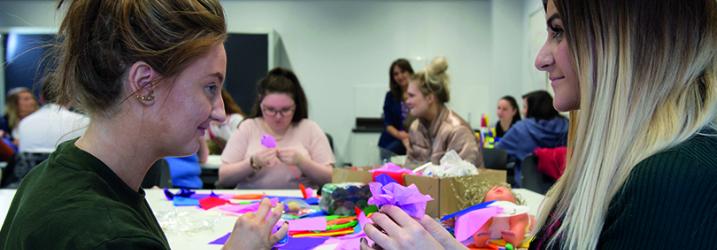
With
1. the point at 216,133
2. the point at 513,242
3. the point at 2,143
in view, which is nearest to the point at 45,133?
the point at 2,143

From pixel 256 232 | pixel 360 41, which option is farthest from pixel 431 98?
pixel 360 41

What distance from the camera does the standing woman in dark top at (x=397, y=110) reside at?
5.15 meters

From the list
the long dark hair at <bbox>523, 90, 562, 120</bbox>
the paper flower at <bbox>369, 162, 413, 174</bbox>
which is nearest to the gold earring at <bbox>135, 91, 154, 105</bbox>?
the paper flower at <bbox>369, 162, 413, 174</bbox>

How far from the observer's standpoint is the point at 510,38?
6.62m

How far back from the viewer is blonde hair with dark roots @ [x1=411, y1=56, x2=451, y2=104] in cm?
327

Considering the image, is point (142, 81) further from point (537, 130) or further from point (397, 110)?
point (397, 110)

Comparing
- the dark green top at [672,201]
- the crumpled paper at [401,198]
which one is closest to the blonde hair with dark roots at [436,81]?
the crumpled paper at [401,198]

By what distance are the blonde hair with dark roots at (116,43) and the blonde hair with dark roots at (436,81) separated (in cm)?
233

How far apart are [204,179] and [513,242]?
2.81 meters

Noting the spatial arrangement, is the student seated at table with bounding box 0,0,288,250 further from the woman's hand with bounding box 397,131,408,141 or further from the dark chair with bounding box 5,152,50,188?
the woman's hand with bounding box 397,131,408,141

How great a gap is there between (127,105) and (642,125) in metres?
0.86

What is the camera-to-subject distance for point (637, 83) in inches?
32.8

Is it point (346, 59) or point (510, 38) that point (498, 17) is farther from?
point (346, 59)

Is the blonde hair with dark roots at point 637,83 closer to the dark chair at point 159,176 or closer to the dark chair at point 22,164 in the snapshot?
the dark chair at point 159,176
